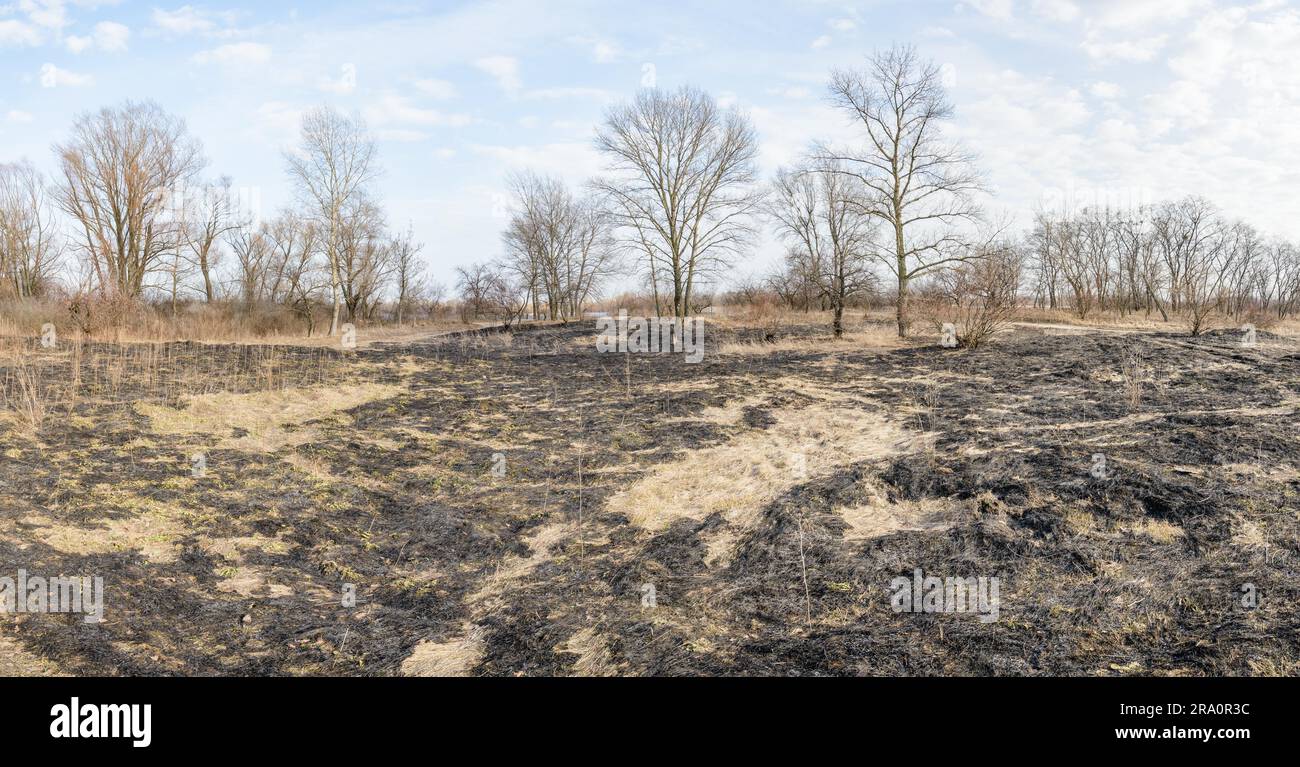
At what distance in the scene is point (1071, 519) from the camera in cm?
729

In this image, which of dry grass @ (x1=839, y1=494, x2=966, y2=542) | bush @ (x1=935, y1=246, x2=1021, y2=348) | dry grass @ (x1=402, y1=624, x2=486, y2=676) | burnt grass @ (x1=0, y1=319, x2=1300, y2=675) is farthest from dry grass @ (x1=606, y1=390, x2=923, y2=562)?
bush @ (x1=935, y1=246, x2=1021, y2=348)

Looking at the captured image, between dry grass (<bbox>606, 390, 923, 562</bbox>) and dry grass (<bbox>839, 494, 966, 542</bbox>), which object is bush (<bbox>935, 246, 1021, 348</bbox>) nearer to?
dry grass (<bbox>606, 390, 923, 562</bbox>)

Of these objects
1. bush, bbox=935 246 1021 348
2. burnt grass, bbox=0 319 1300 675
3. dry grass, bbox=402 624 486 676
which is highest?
bush, bbox=935 246 1021 348

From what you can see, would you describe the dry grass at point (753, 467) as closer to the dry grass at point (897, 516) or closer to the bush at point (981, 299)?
the dry grass at point (897, 516)

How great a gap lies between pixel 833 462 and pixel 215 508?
25.9 feet

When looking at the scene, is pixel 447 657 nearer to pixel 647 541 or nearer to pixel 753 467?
pixel 647 541

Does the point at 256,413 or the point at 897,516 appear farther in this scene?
the point at 256,413

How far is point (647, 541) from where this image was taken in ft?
26.0

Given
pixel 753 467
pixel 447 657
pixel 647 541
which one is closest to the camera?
pixel 447 657

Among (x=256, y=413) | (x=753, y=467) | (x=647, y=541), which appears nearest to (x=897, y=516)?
(x=753, y=467)

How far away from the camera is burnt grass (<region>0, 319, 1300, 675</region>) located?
205 inches

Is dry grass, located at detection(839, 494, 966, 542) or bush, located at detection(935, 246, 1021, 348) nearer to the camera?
dry grass, located at detection(839, 494, 966, 542)

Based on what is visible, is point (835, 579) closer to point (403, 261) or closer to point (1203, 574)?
point (1203, 574)

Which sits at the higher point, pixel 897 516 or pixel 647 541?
Answer: pixel 897 516
